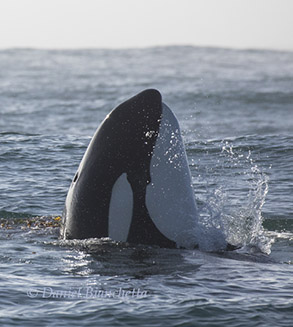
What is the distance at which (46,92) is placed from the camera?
6819cm

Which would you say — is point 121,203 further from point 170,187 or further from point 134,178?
point 170,187

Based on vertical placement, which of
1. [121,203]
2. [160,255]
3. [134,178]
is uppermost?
[134,178]

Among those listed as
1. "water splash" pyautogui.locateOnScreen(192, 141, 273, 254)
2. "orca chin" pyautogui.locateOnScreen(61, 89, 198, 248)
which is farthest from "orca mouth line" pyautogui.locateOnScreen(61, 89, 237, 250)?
"water splash" pyautogui.locateOnScreen(192, 141, 273, 254)

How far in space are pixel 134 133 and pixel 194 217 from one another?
4.99 ft

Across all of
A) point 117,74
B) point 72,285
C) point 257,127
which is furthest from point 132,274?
point 117,74

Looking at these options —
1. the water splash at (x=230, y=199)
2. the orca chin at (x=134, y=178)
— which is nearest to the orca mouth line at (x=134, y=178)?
the orca chin at (x=134, y=178)

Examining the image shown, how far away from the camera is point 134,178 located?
1205cm

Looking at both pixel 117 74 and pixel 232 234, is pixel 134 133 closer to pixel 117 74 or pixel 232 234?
pixel 232 234

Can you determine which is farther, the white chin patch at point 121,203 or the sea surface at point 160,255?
the white chin patch at point 121,203

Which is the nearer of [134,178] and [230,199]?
[134,178]

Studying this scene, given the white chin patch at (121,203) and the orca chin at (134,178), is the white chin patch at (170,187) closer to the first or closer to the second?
the orca chin at (134,178)

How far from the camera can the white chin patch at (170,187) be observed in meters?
12.1

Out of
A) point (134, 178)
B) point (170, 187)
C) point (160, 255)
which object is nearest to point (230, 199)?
point (170, 187)

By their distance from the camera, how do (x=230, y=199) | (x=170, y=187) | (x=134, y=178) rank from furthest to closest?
(x=230, y=199), (x=170, y=187), (x=134, y=178)
